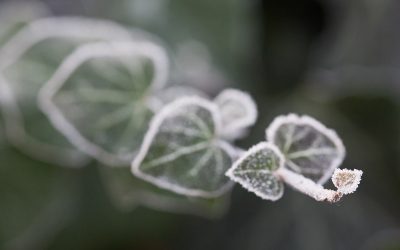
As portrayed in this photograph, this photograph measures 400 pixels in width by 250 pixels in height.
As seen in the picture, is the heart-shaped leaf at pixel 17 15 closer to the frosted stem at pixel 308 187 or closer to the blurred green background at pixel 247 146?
the blurred green background at pixel 247 146

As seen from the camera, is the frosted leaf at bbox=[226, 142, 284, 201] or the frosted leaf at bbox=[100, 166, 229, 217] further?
the frosted leaf at bbox=[100, 166, 229, 217]

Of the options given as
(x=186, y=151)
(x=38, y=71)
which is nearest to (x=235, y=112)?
(x=186, y=151)

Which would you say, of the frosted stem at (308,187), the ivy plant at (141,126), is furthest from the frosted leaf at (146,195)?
the frosted stem at (308,187)

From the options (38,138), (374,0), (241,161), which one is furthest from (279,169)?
(374,0)

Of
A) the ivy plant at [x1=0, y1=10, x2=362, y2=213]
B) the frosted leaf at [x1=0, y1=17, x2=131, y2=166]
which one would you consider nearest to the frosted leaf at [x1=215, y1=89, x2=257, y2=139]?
the ivy plant at [x1=0, y1=10, x2=362, y2=213]

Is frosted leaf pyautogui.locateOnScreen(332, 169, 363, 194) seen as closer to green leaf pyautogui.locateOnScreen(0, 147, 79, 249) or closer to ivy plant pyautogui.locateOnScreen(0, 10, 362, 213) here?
ivy plant pyautogui.locateOnScreen(0, 10, 362, 213)
